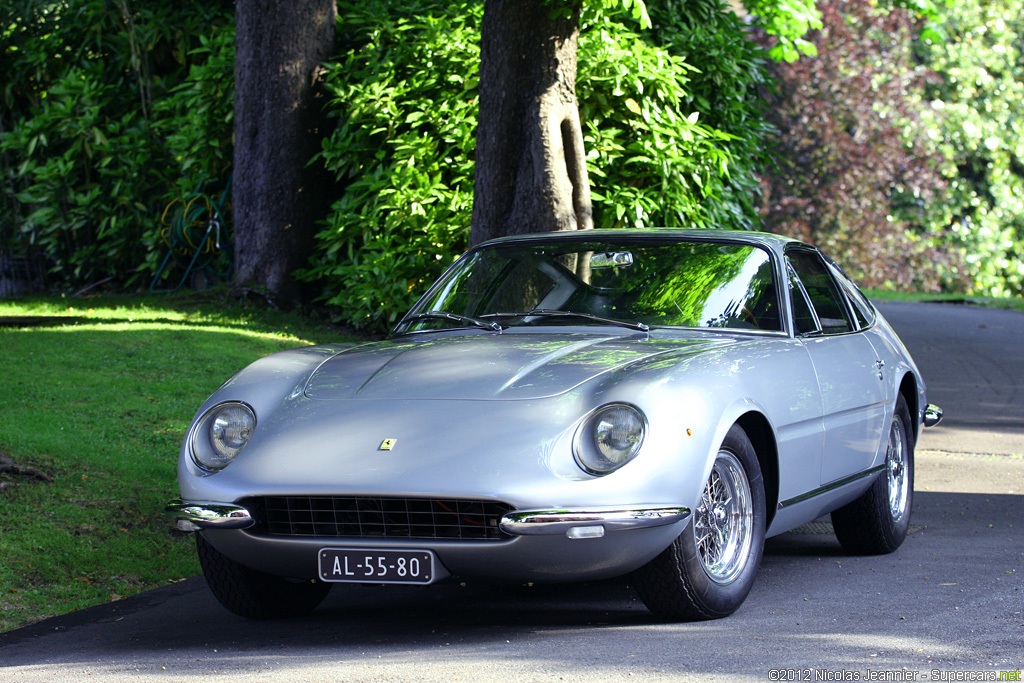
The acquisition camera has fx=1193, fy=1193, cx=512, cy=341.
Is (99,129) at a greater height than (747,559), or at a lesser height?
greater

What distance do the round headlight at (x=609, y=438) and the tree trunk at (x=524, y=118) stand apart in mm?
4696

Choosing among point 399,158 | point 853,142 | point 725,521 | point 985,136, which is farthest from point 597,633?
point 985,136

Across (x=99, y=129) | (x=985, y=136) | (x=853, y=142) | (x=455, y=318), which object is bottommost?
(x=455, y=318)

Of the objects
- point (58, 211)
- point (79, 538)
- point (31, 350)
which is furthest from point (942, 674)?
point (58, 211)

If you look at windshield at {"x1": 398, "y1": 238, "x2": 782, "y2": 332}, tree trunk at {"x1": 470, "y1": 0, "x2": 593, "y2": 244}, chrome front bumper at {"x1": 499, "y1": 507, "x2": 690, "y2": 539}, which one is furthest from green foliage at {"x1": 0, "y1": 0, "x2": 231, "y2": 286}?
chrome front bumper at {"x1": 499, "y1": 507, "x2": 690, "y2": 539}

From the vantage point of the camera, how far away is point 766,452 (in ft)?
14.8

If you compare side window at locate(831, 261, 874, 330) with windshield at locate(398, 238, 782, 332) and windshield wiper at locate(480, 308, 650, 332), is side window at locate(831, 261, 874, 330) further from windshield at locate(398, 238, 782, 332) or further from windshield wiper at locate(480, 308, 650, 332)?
windshield wiper at locate(480, 308, 650, 332)

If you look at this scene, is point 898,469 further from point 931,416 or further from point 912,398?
point 931,416

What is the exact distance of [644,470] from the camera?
380 centimetres

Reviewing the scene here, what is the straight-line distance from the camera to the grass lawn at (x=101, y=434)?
16.5 ft

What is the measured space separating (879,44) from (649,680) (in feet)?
98.4

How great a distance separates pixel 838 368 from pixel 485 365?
173 centimetres

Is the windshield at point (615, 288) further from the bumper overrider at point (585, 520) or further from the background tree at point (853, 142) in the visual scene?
the background tree at point (853, 142)

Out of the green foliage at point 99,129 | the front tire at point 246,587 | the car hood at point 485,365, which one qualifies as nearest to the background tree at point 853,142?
the green foliage at point 99,129
